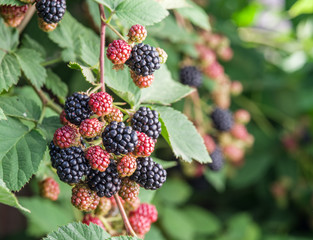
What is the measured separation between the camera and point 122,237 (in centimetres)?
86

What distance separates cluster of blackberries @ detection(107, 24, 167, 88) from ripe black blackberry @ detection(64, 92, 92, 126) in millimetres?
115

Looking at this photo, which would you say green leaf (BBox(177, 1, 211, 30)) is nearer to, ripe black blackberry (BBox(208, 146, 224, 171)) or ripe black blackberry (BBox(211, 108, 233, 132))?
ripe black blackberry (BBox(211, 108, 233, 132))

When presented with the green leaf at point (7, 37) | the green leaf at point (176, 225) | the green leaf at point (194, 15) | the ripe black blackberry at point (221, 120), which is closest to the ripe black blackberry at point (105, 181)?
the green leaf at point (7, 37)

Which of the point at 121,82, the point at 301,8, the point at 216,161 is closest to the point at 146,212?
the point at 121,82

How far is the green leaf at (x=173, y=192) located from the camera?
8.05 feet

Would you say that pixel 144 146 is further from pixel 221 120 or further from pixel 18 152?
pixel 221 120

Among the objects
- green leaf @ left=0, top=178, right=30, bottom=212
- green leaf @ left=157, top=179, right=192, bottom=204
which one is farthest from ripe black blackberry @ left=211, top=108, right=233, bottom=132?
green leaf @ left=0, top=178, right=30, bottom=212

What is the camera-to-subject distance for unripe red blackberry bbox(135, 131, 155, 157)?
3.01 ft

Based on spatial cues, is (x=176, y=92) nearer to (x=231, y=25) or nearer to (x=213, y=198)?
(x=231, y=25)

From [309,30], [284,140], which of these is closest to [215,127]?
[284,140]

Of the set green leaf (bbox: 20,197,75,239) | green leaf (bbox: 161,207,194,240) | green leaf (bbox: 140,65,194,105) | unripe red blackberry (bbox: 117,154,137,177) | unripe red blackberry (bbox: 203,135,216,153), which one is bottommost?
green leaf (bbox: 161,207,194,240)

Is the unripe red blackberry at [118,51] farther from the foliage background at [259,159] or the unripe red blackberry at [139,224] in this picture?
the foliage background at [259,159]

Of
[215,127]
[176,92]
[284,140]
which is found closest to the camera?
[176,92]

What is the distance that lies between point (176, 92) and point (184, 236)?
4.36 ft
